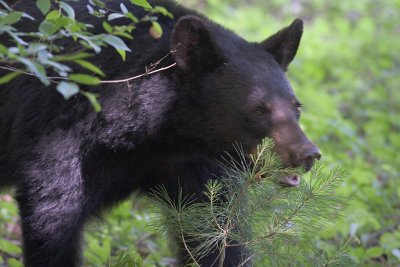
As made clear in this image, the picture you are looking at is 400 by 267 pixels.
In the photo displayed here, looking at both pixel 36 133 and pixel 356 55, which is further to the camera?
pixel 356 55

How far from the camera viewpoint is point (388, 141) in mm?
9555

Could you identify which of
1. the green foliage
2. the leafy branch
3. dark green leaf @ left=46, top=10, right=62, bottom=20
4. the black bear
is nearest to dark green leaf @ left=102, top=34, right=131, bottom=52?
dark green leaf @ left=46, top=10, right=62, bottom=20

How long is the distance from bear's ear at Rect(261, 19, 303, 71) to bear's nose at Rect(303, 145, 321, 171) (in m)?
0.96

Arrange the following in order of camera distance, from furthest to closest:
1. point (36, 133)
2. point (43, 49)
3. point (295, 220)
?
point (36, 133) → point (295, 220) → point (43, 49)

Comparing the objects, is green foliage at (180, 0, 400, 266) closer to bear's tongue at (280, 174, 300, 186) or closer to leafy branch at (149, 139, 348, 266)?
bear's tongue at (280, 174, 300, 186)

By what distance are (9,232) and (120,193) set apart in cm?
174

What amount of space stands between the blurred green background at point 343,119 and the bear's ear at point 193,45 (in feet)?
4.14

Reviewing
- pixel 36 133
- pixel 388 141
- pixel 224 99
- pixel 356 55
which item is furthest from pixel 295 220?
pixel 356 55

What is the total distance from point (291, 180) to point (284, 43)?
3.96 feet

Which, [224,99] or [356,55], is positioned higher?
[224,99]

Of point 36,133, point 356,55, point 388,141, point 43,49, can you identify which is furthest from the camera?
point 356,55

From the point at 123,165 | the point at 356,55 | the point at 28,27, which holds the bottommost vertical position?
the point at 356,55

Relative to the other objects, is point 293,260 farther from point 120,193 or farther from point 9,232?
point 9,232

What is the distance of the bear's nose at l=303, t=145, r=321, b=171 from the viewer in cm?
424
